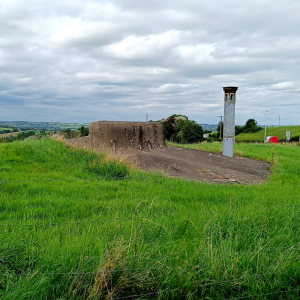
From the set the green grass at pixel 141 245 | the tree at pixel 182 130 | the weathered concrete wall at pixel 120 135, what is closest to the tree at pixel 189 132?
the tree at pixel 182 130

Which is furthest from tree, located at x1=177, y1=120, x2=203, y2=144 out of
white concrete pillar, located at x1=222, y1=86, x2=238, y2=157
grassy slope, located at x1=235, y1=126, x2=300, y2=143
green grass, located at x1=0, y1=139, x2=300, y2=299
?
green grass, located at x1=0, y1=139, x2=300, y2=299

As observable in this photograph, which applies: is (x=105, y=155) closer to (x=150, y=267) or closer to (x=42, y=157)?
(x=42, y=157)

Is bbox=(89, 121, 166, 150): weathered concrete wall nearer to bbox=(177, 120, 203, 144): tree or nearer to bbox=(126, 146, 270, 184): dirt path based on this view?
bbox=(126, 146, 270, 184): dirt path

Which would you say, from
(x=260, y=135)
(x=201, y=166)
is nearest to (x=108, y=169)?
A: (x=201, y=166)

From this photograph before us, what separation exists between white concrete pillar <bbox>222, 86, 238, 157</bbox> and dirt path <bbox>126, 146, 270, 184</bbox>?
86 centimetres

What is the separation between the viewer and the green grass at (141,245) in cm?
303

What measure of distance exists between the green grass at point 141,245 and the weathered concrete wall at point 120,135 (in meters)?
4.89

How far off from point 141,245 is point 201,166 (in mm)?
7562

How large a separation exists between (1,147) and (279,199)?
8.46 meters

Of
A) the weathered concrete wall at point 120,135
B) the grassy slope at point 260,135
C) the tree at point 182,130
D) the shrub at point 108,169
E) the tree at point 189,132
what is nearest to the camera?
the shrub at point 108,169

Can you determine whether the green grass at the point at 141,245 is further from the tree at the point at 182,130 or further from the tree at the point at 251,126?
the tree at the point at 251,126

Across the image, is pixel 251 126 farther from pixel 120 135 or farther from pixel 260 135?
pixel 120 135

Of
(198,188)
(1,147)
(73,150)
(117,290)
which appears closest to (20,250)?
(117,290)

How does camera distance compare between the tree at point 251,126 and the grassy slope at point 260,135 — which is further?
the tree at point 251,126
